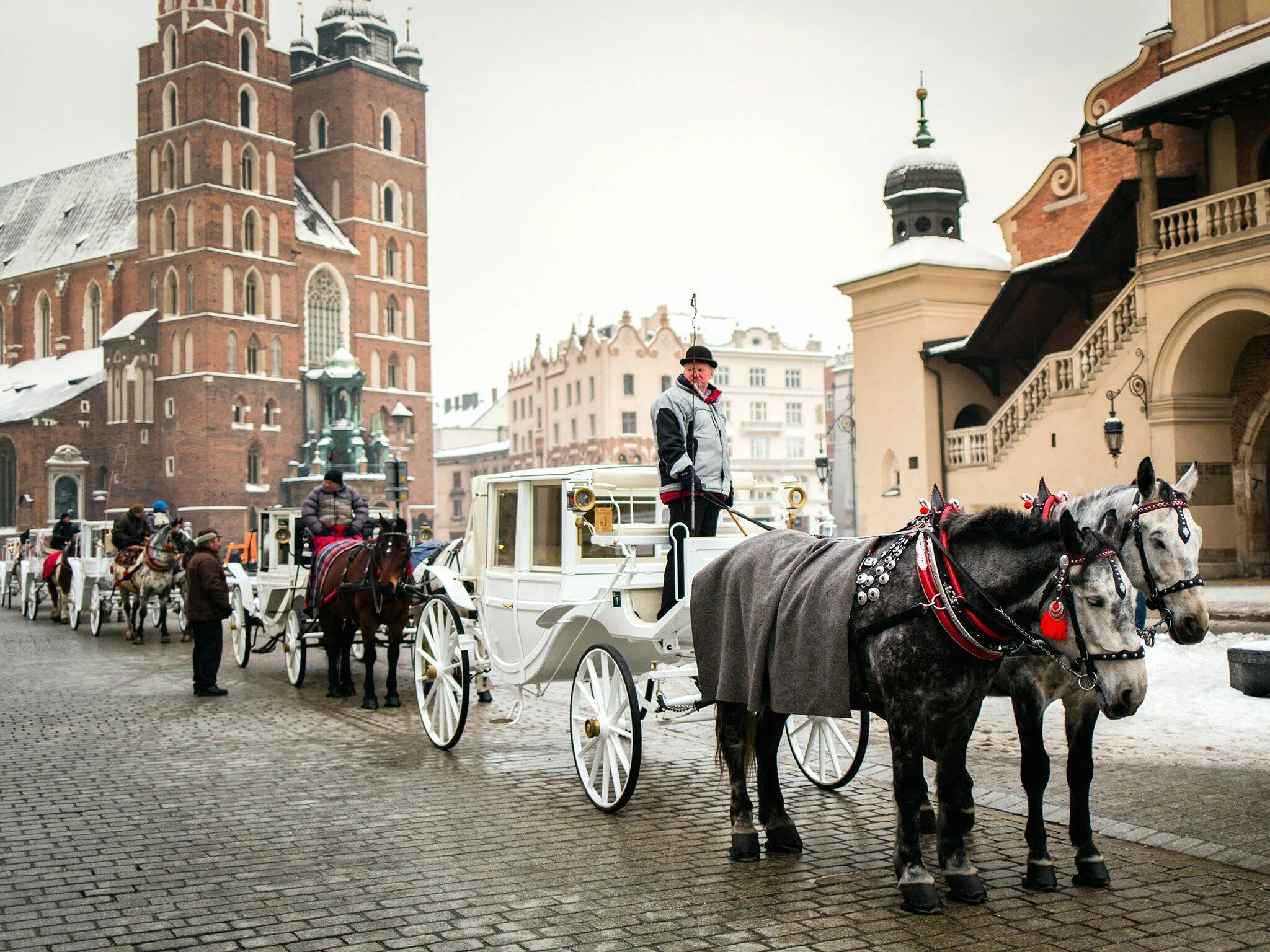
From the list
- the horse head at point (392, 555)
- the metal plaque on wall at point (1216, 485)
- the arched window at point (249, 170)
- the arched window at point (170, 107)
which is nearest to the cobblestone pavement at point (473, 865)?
the horse head at point (392, 555)

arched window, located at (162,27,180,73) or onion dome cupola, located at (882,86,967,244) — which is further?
arched window, located at (162,27,180,73)

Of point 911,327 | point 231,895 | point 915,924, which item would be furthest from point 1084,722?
point 911,327

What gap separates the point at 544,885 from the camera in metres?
5.46

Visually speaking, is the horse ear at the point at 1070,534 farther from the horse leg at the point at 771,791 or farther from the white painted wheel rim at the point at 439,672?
the white painted wheel rim at the point at 439,672

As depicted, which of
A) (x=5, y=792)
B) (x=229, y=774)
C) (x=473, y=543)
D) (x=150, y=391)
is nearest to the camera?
(x=5, y=792)

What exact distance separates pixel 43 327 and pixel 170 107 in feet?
57.4

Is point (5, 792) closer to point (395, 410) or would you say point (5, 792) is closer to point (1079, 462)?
point (1079, 462)

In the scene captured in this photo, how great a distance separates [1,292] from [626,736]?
80.0 meters

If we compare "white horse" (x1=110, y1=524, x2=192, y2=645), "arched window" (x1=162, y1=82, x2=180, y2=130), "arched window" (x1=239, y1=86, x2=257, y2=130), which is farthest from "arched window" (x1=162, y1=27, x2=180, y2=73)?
"white horse" (x1=110, y1=524, x2=192, y2=645)

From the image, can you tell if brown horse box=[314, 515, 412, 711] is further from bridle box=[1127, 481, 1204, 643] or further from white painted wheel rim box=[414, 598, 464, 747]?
bridle box=[1127, 481, 1204, 643]

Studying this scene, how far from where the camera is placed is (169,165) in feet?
214

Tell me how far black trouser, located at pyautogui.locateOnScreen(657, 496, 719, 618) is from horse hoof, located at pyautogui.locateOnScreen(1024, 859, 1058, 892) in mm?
2491

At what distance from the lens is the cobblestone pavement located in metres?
4.77

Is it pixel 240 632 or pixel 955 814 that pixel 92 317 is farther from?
pixel 955 814
